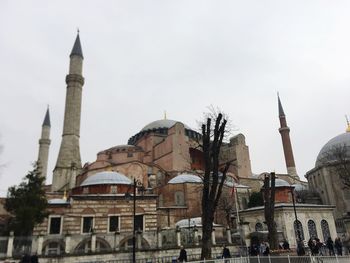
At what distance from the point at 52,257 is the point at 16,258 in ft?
5.36

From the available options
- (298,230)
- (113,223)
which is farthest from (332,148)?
(113,223)

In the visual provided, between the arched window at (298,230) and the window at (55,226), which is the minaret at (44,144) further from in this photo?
the arched window at (298,230)

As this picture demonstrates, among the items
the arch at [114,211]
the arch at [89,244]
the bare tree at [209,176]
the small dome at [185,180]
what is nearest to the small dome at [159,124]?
the small dome at [185,180]

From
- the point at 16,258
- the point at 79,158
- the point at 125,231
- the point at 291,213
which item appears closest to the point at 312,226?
the point at 291,213

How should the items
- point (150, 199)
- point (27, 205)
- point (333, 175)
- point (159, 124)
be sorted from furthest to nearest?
point (159, 124) → point (333, 175) → point (150, 199) → point (27, 205)

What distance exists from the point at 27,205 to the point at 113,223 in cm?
546

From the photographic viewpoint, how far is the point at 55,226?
20.2 m

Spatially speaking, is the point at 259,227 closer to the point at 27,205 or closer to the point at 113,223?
the point at 113,223

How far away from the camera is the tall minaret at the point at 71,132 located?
2858 centimetres

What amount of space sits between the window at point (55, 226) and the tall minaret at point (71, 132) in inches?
296

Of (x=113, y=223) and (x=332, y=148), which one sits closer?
(x=113, y=223)

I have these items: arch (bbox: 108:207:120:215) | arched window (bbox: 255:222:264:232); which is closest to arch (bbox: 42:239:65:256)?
arch (bbox: 108:207:120:215)

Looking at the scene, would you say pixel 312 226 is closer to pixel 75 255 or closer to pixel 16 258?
pixel 75 255

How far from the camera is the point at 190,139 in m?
35.3
